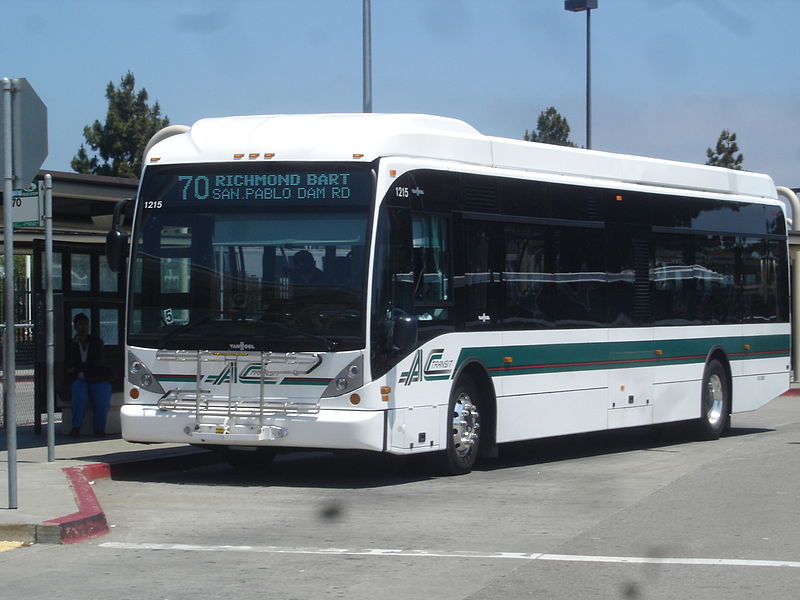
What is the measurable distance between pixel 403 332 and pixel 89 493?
3101 millimetres

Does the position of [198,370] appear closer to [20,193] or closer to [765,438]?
[20,193]

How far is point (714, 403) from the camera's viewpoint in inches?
734

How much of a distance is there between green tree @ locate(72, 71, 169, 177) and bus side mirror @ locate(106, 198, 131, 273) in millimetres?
51204

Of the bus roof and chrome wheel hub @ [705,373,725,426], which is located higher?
the bus roof

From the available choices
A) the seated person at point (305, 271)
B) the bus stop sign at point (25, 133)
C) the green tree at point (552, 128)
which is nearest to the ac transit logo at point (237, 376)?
the seated person at point (305, 271)

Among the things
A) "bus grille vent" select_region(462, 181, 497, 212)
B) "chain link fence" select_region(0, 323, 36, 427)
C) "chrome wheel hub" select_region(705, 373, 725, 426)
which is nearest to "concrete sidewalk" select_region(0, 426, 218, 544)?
"chain link fence" select_region(0, 323, 36, 427)

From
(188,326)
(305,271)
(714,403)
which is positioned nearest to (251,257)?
(305,271)

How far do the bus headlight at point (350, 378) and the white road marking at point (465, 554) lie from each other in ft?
9.84

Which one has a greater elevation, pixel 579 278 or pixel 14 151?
pixel 14 151

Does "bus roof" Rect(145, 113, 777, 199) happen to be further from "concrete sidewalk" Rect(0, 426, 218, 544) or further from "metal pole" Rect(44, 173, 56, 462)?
"concrete sidewalk" Rect(0, 426, 218, 544)

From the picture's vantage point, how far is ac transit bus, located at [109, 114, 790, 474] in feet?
41.4

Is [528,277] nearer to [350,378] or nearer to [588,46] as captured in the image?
[350,378]

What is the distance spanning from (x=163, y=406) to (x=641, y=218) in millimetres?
6790

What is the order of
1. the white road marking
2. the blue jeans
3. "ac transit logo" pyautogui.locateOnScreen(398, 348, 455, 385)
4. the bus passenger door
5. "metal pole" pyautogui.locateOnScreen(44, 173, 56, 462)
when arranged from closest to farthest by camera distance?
the white road marking < "ac transit logo" pyautogui.locateOnScreen(398, 348, 455, 385) < "metal pole" pyautogui.locateOnScreen(44, 173, 56, 462) < the bus passenger door < the blue jeans
